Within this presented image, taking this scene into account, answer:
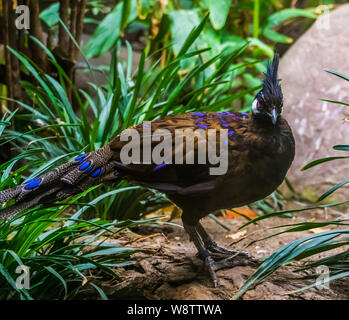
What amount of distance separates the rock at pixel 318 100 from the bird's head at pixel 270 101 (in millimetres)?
2148

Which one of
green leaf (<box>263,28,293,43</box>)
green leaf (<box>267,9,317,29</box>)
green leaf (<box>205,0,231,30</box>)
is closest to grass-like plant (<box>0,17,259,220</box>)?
green leaf (<box>205,0,231,30</box>)

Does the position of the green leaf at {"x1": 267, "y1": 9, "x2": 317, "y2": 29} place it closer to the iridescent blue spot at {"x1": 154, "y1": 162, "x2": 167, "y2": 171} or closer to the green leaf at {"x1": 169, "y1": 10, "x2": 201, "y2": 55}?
the green leaf at {"x1": 169, "y1": 10, "x2": 201, "y2": 55}

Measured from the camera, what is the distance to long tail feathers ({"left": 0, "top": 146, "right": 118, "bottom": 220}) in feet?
7.89

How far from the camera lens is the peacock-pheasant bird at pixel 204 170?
7.61 ft

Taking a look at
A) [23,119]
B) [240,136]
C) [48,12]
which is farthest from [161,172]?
[48,12]

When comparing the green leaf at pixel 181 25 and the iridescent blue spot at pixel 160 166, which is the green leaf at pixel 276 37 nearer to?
the green leaf at pixel 181 25

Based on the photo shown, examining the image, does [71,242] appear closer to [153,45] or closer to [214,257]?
[214,257]

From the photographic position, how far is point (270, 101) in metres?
2.32

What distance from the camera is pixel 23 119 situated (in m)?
3.77

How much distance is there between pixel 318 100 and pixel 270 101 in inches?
109

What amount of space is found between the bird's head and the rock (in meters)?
2.15

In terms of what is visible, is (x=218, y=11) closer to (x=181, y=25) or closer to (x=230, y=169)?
(x=181, y=25)
